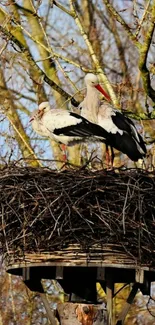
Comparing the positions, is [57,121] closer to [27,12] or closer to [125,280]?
[125,280]

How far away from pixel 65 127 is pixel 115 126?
0.47 meters

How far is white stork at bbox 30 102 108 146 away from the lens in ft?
27.8

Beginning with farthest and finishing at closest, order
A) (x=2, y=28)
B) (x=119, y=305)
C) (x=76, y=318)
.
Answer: (x=119, y=305), (x=2, y=28), (x=76, y=318)

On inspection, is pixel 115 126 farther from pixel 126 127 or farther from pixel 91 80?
pixel 91 80

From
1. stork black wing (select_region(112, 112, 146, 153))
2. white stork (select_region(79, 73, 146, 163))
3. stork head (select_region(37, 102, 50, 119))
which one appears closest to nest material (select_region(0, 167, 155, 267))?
white stork (select_region(79, 73, 146, 163))

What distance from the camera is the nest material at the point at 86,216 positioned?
6641 mm

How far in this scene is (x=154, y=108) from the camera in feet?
29.3

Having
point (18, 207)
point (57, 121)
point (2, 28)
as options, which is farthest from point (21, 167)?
point (2, 28)

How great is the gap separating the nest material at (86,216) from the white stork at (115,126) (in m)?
1.55

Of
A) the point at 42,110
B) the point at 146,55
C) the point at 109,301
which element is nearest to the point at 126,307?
the point at 109,301

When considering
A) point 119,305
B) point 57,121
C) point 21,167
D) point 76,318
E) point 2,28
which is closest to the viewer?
point 76,318

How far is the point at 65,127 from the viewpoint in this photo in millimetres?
8656

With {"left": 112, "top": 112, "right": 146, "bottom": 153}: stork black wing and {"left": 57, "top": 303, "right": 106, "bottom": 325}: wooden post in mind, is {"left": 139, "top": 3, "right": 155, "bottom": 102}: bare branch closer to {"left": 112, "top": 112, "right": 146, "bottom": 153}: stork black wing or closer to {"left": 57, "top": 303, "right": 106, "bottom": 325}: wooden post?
{"left": 112, "top": 112, "right": 146, "bottom": 153}: stork black wing

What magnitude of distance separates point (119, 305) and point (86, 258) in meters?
6.53
